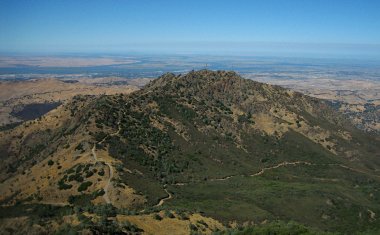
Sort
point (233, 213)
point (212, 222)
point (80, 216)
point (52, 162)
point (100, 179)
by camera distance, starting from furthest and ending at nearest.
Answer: point (52, 162), point (100, 179), point (233, 213), point (212, 222), point (80, 216)

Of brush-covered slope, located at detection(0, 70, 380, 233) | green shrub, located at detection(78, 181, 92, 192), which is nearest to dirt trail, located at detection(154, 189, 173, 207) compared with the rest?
brush-covered slope, located at detection(0, 70, 380, 233)

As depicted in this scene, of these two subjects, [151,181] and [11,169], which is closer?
[151,181]

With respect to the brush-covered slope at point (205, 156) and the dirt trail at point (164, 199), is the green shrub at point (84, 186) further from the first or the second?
the dirt trail at point (164, 199)

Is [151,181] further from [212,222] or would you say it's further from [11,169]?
[11,169]

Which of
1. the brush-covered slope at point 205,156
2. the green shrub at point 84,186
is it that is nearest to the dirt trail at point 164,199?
the brush-covered slope at point 205,156

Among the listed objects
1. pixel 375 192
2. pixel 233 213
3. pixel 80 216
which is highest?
pixel 80 216

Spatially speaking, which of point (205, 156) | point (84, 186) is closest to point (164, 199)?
point (84, 186)

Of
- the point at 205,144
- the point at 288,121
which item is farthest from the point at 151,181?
the point at 288,121

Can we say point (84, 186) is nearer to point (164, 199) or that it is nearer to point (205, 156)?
point (164, 199)
